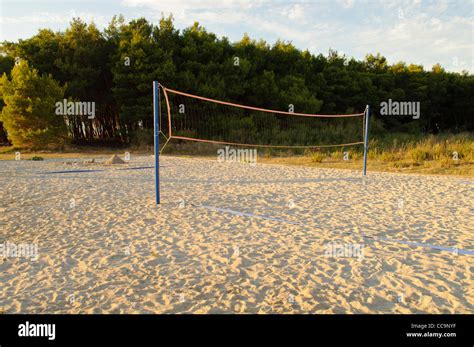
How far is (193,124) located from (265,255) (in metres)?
18.3

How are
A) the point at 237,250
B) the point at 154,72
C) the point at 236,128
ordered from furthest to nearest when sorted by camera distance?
the point at 236,128 < the point at 154,72 < the point at 237,250

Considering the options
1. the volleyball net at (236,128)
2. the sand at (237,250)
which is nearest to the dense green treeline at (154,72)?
the volleyball net at (236,128)

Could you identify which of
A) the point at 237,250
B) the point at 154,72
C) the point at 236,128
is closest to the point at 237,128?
the point at 236,128

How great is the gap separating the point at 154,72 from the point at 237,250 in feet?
62.0

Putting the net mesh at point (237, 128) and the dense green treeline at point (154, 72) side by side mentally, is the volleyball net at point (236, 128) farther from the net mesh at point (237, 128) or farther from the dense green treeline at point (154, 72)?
the dense green treeline at point (154, 72)

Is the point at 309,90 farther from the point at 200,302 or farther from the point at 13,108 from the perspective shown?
the point at 200,302

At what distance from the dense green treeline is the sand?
1492 centimetres

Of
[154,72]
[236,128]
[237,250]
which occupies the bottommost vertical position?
[237,250]

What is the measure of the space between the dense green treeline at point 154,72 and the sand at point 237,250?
14923 millimetres

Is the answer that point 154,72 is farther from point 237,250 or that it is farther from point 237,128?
point 237,250

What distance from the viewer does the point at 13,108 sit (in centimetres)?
1806

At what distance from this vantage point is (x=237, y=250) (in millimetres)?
4043

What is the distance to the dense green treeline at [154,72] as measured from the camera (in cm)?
2177
